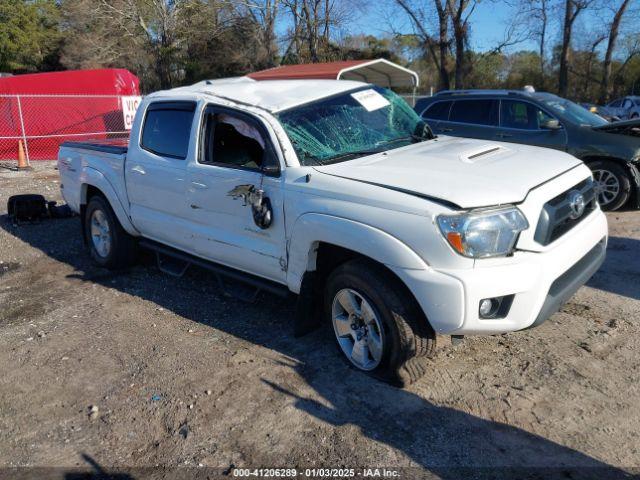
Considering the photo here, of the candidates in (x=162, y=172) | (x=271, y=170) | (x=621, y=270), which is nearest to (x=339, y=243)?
(x=271, y=170)

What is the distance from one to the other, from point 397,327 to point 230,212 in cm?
166

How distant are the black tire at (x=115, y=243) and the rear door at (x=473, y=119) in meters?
5.34

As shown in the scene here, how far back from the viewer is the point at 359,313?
369 centimetres

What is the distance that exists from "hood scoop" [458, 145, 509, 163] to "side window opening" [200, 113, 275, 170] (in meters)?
1.46

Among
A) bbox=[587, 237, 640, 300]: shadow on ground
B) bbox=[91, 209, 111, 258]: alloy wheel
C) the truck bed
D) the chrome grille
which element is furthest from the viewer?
bbox=[91, 209, 111, 258]: alloy wheel

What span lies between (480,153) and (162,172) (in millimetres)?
2666

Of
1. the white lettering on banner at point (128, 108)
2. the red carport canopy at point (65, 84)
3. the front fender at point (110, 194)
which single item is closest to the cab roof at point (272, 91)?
the front fender at point (110, 194)

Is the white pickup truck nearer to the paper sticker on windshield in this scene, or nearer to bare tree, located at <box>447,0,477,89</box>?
the paper sticker on windshield

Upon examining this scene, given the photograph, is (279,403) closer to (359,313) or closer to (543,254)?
(359,313)

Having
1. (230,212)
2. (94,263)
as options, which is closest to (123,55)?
(94,263)

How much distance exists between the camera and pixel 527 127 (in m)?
8.41

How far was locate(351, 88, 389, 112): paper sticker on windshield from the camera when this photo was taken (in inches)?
182

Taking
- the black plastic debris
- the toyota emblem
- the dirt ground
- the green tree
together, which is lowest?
the dirt ground

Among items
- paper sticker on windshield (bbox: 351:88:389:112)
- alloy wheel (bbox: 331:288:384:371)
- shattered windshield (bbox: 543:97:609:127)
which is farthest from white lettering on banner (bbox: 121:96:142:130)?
→ alloy wheel (bbox: 331:288:384:371)
